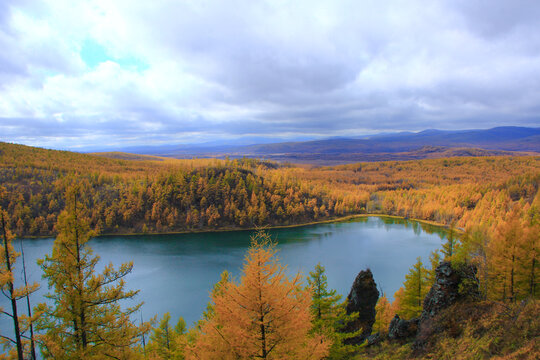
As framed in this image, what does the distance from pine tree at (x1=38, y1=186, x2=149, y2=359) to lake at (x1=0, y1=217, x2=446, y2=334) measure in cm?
2012

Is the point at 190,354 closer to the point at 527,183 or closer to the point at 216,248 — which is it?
the point at 216,248

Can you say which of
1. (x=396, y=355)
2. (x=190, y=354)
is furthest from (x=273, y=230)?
(x=190, y=354)

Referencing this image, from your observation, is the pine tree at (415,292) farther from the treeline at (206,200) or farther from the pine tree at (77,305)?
the treeline at (206,200)

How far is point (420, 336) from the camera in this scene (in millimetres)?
12734

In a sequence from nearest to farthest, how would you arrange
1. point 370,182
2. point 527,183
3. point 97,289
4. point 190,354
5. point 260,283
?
1. point 260,283
2. point 190,354
3. point 97,289
4. point 527,183
5. point 370,182

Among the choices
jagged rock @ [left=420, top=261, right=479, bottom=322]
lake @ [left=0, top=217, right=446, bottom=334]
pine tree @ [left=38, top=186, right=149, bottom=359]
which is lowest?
lake @ [left=0, top=217, right=446, bottom=334]

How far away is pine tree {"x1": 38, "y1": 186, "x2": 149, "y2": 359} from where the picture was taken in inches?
322

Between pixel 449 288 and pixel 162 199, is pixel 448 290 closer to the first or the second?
pixel 449 288

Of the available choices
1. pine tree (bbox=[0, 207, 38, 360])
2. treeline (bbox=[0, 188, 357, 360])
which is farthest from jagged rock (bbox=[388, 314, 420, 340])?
pine tree (bbox=[0, 207, 38, 360])

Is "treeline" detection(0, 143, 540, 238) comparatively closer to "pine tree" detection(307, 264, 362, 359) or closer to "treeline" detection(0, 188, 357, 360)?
"pine tree" detection(307, 264, 362, 359)

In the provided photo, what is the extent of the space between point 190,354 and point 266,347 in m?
2.14

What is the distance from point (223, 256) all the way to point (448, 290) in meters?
49.5

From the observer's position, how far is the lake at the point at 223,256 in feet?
128

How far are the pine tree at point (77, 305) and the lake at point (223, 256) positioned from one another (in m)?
20.1
